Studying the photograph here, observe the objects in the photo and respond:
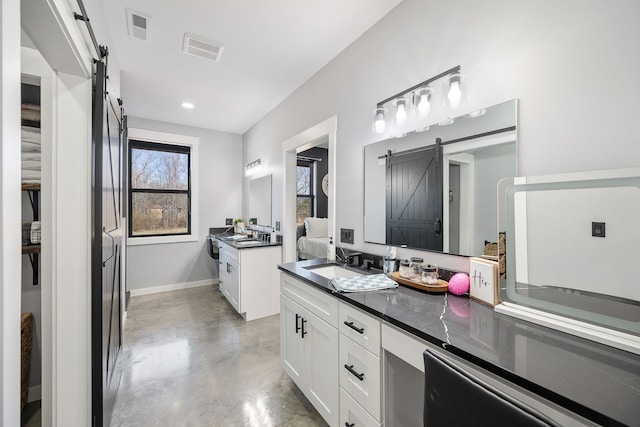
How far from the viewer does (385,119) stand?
195cm

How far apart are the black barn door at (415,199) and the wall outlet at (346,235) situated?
0.41 meters

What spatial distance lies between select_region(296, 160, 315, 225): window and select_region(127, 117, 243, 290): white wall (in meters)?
1.22

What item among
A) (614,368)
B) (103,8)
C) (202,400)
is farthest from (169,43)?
(614,368)

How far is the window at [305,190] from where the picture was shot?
5625mm


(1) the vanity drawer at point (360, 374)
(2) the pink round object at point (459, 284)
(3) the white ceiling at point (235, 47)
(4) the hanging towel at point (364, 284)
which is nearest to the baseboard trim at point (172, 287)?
(3) the white ceiling at point (235, 47)

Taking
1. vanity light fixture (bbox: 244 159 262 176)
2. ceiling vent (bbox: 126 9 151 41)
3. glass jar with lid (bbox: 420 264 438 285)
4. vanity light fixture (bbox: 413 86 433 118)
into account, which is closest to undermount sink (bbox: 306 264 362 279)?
glass jar with lid (bbox: 420 264 438 285)

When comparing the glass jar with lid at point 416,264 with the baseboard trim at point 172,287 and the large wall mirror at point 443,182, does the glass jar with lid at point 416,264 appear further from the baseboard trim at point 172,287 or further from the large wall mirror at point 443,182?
the baseboard trim at point 172,287

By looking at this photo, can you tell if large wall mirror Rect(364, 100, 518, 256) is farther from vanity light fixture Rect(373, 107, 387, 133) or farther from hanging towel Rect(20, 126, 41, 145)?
hanging towel Rect(20, 126, 41, 145)

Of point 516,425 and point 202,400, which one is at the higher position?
point 516,425

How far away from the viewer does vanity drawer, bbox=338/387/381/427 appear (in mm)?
1254

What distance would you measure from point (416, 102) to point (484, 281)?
1.10 metres

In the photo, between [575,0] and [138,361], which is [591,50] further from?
[138,361]

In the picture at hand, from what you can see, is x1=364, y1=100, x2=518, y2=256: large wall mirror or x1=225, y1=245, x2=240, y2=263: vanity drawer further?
x1=225, y1=245, x2=240, y2=263: vanity drawer

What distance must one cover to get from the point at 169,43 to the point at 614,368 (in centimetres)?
323
